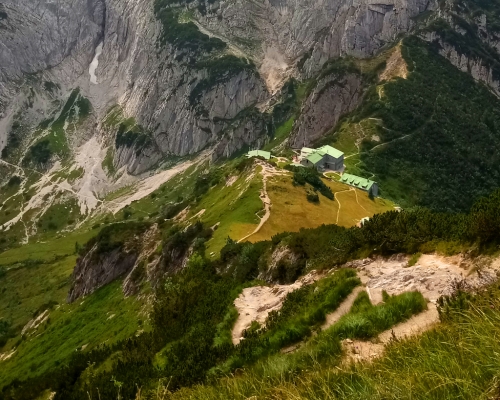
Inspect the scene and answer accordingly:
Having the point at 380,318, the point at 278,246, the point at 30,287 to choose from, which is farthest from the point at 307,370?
the point at 30,287

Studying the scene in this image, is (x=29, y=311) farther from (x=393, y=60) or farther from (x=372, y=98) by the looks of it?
(x=393, y=60)

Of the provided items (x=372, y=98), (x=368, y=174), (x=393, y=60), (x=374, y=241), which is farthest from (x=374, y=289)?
(x=393, y=60)

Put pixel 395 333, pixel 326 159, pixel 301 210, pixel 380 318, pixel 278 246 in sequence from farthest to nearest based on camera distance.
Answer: pixel 326 159 < pixel 301 210 < pixel 278 246 < pixel 380 318 < pixel 395 333

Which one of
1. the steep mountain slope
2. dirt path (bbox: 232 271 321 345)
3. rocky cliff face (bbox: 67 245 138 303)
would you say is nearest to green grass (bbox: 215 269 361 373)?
the steep mountain slope

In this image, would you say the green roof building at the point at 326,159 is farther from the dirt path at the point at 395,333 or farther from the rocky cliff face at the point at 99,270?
the dirt path at the point at 395,333

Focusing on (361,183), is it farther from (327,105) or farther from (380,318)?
(380,318)

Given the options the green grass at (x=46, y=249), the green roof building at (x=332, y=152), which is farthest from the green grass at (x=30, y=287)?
the green roof building at (x=332, y=152)

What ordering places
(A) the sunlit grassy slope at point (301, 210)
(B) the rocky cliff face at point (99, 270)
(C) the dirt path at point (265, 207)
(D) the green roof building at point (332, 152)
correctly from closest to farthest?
(C) the dirt path at point (265, 207) → (A) the sunlit grassy slope at point (301, 210) → (B) the rocky cliff face at point (99, 270) → (D) the green roof building at point (332, 152)

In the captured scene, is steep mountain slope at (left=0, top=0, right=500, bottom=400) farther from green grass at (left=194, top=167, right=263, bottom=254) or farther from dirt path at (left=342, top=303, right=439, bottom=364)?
green grass at (left=194, top=167, right=263, bottom=254)
